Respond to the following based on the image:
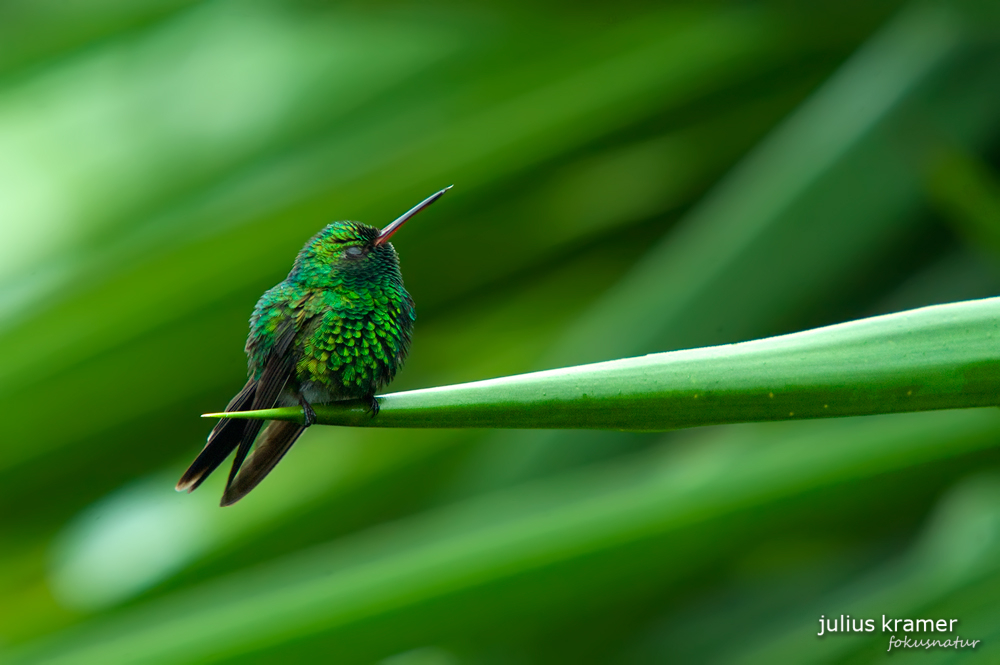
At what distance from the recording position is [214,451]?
592mm

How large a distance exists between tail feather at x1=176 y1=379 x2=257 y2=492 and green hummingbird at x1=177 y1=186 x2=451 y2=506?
0.27 feet

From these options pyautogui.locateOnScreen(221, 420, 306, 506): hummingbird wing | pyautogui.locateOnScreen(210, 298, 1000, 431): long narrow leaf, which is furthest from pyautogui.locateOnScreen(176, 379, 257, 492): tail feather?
pyautogui.locateOnScreen(210, 298, 1000, 431): long narrow leaf

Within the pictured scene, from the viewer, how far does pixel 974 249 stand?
1561 millimetres

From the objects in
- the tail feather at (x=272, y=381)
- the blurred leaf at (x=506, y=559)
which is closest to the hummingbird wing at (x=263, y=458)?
the tail feather at (x=272, y=381)

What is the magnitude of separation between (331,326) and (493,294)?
998 millimetres

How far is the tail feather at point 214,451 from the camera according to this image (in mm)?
562

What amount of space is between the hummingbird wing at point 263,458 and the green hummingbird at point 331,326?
43mm

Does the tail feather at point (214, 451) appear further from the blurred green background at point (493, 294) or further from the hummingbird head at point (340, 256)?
the blurred green background at point (493, 294)

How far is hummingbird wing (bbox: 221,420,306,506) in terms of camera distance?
606 mm

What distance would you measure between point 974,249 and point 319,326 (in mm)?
1338

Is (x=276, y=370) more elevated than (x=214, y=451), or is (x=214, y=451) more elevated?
(x=276, y=370)

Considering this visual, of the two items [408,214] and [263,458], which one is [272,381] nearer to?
[263,458]

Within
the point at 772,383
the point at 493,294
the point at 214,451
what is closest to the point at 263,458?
the point at 214,451

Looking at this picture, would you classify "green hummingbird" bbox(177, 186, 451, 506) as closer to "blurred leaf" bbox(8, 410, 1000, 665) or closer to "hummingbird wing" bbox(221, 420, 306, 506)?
"hummingbird wing" bbox(221, 420, 306, 506)
